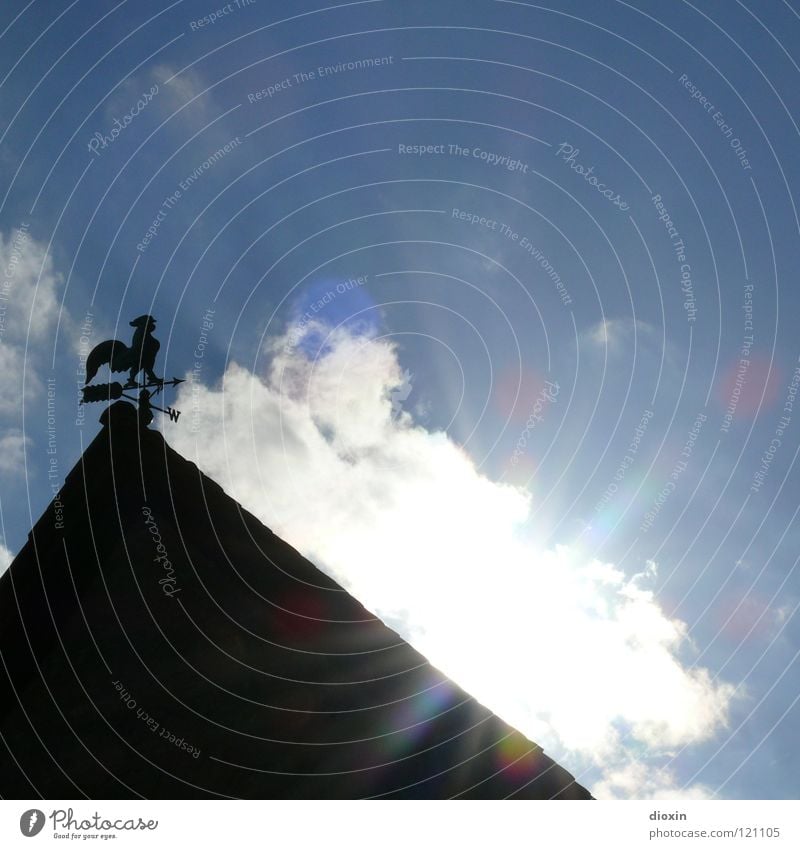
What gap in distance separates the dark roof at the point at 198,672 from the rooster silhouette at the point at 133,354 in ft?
3.99

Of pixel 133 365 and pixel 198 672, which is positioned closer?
pixel 198 672

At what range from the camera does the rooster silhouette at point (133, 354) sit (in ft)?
43.2

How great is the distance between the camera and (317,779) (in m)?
9.97

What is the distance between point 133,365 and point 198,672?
20.4ft
